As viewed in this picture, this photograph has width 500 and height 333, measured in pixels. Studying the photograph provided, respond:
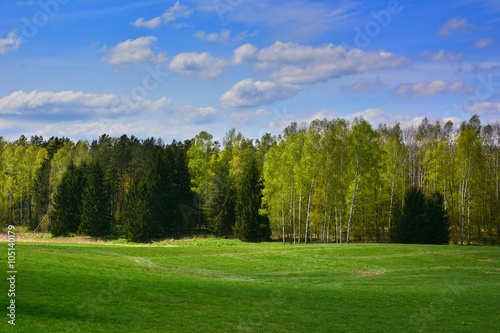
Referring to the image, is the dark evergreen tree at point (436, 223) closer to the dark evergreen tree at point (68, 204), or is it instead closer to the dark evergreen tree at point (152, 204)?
the dark evergreen tree at point (152, 204)

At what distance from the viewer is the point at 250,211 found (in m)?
65.2

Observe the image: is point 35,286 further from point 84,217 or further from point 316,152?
point 84,217

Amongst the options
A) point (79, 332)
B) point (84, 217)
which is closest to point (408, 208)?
point (79, 332)

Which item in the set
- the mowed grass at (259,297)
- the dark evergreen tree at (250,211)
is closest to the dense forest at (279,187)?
the dark evergreen tree at (250,211)

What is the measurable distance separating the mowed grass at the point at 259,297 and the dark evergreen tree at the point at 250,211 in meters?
28.1

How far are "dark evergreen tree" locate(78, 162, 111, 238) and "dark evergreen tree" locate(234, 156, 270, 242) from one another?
26.4 metres

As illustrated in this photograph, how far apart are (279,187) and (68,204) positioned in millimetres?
44522

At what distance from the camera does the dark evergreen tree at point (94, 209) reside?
7388cm

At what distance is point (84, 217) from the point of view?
245 ft

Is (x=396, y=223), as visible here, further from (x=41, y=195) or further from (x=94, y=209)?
(x=41, y=195)

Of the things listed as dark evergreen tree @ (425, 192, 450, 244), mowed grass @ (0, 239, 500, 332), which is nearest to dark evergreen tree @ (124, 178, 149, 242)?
mowed grass @ (0, 239, 500, 332)

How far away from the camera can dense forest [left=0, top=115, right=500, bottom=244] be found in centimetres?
5647

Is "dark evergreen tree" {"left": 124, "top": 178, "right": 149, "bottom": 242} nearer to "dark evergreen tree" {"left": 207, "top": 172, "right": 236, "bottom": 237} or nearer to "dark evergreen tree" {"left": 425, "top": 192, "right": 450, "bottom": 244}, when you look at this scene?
"dark evergreen tree" {"left": 207, "top": 172, "right": 236, "bottom": 237}

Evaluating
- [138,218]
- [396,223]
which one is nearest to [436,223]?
[396,223]
